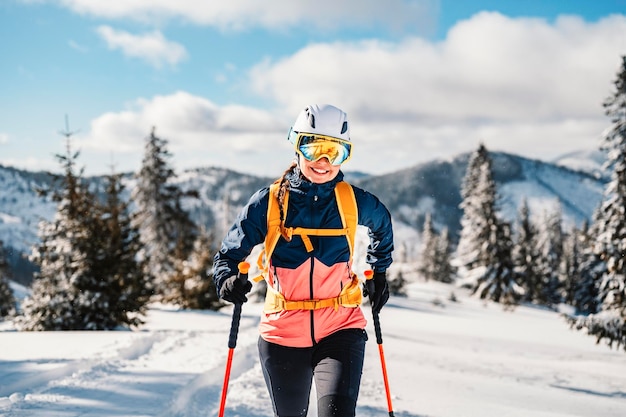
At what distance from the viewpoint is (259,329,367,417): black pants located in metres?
3.02

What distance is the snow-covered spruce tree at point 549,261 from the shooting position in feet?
171

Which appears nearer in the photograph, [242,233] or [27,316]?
[242,233]

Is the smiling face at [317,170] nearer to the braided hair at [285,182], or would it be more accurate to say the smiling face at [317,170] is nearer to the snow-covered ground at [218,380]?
the braided hair at [285,182]

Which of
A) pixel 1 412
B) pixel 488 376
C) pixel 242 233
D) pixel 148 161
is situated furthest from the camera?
pixel 148 161

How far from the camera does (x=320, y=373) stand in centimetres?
315

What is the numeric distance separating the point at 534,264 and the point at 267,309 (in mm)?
50616

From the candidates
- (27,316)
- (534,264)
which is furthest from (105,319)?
(534,264)

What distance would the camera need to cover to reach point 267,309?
11.1 feet

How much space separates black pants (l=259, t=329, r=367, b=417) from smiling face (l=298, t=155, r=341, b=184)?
1086mm

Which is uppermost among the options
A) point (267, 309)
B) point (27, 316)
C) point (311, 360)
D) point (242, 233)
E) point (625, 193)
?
point (625, 193)

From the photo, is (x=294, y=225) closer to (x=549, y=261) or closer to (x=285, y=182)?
(x=285, y=182)

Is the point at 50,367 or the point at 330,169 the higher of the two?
the point at 330,169

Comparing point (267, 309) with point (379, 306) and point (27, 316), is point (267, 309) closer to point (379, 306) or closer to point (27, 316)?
point (379, 306)

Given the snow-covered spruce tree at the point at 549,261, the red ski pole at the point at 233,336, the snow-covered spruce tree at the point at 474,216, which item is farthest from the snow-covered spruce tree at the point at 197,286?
the snow-covered spruce tree at the point at 549,261
